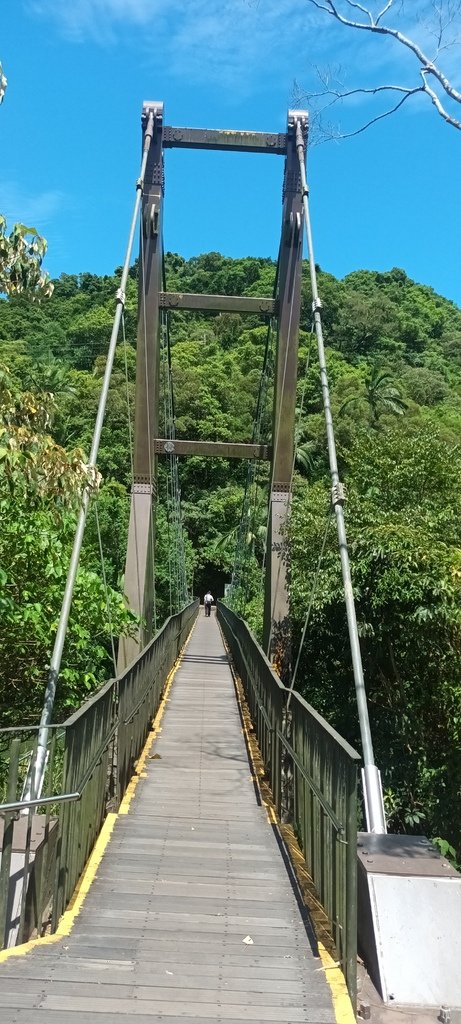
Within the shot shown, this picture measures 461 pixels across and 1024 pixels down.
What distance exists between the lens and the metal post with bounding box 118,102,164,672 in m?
14.2

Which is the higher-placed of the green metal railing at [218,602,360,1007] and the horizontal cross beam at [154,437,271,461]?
the horizontal cross beam at [154,437,271,461]

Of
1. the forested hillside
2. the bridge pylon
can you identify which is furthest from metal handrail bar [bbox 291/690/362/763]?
the bridge pylon

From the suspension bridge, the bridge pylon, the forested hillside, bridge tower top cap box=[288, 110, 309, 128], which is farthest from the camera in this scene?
bridge tower top cap box=[288, 110, 309, 128]

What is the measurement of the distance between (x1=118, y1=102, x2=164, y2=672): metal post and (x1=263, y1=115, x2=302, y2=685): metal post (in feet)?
6.81

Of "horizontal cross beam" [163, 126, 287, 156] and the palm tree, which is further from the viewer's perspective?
the palm tree

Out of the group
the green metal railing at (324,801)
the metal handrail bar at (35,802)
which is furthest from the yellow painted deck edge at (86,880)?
the green metal railing at (324,801)

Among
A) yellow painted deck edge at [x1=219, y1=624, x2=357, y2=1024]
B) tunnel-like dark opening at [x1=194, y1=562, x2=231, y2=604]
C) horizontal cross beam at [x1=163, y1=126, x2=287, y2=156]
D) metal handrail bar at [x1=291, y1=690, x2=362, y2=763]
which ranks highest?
horizontal cross beam at [x1=163, y1=126, x2=287, y2=156]

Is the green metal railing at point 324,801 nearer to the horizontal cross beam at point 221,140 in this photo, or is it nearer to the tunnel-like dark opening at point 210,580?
the horizontal cross beam at point 221,140

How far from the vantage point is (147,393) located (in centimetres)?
1545

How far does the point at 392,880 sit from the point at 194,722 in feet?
24.3

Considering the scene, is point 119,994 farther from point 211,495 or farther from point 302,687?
point 211,495

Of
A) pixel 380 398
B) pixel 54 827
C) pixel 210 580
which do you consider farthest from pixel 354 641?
pixel 210 580

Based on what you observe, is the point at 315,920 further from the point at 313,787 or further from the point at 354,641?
the point at 354,641

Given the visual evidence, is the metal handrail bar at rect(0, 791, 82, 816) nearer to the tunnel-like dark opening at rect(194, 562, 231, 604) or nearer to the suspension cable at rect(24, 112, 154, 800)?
the suspension cable at rect(24, 112, 154, 800)
